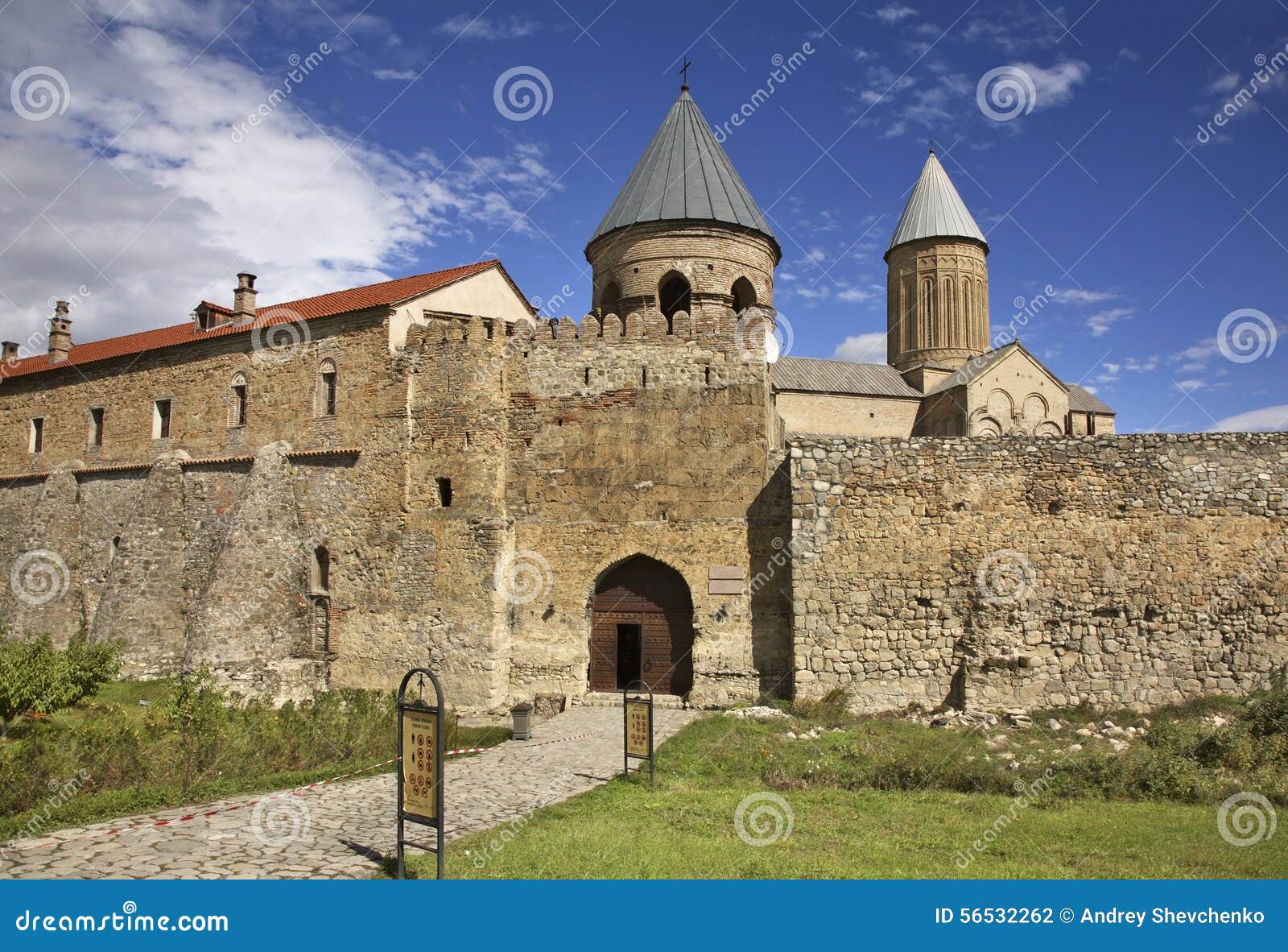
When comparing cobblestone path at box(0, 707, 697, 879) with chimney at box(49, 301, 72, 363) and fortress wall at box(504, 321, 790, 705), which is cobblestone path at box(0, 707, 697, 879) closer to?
fortress wall at box(504, 321, 790, 705)

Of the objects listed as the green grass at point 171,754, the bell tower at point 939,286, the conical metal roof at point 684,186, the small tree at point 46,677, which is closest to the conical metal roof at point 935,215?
the bell tower at point 939,286

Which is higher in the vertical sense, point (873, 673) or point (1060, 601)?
point (1060, 601)

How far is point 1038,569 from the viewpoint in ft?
50.5

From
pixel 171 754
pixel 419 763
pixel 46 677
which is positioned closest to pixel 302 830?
pixel 419 763

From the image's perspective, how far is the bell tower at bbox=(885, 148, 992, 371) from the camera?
39094 millimetres

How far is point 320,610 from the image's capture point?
1912 cm

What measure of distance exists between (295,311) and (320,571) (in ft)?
22.0

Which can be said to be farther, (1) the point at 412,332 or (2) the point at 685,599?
(1) the point at 412,332

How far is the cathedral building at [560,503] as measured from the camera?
51.1ft

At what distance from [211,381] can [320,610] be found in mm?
6957

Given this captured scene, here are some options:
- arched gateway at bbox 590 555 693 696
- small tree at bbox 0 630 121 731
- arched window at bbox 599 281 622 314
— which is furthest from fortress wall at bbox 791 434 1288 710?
small tree at bbox 0 630 121 731

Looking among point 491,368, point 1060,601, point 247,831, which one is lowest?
point 247,831

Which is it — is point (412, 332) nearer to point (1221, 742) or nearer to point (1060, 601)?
point (1060, 601)

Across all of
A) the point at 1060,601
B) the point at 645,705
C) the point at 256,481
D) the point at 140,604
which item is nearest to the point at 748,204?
the point at 1060,601
